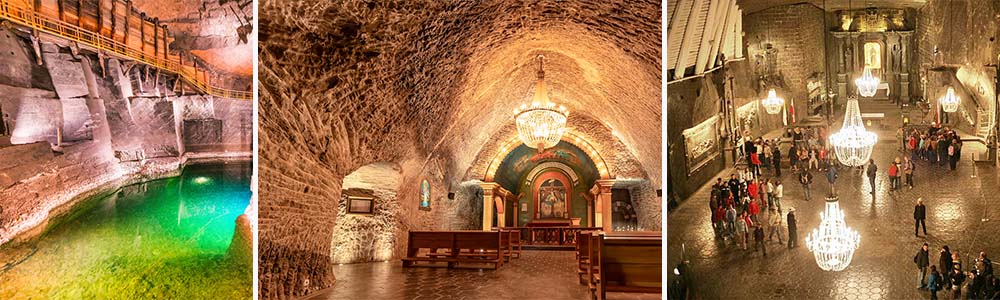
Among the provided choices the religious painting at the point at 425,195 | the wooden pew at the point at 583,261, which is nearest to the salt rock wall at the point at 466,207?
the religious painting at the point at 425,195

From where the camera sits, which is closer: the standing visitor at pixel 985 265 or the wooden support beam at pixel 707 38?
the standing visitor at pixel 985 265

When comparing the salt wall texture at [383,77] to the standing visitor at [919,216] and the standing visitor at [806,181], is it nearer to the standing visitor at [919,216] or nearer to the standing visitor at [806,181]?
the standing visitor at [806,181]

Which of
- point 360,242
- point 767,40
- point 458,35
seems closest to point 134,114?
point 458,35

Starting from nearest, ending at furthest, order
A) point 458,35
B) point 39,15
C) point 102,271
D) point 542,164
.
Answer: point 39,15 → point 102,271 → point 458,35 → point 542,164

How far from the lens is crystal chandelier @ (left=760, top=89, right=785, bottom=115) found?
157 inches

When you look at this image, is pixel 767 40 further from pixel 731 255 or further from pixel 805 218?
pixel 731 255

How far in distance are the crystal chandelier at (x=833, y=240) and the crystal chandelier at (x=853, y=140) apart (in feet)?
0.88

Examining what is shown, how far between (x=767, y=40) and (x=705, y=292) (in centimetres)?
167

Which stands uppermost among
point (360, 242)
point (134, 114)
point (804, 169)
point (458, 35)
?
point (458, 35)

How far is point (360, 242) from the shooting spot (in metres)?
9.84

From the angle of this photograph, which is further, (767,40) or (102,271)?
(767,40)

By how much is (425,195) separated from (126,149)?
26.0 feet

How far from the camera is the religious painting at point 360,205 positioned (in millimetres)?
9583

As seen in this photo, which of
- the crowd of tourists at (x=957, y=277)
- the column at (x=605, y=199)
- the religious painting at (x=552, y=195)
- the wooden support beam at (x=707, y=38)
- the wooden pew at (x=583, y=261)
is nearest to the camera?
the crowd of tourists at (x=957, y=277)
